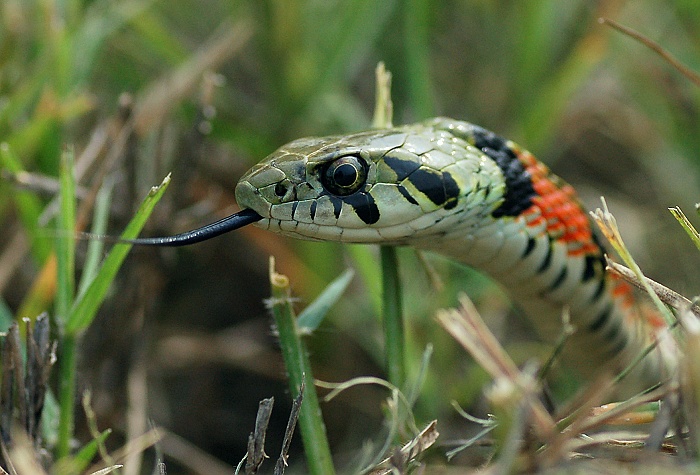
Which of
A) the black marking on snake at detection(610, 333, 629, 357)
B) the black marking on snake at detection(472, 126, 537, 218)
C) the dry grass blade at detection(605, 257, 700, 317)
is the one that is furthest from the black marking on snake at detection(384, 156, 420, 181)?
the black marking on snake at detection(610, 333, 629, 357)

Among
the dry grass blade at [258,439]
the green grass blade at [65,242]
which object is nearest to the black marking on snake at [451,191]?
the dry grass blade at [258,439]

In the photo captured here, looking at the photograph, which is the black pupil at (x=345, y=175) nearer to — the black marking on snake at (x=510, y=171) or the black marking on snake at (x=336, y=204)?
the black marking on snake at (x=336, y=204)

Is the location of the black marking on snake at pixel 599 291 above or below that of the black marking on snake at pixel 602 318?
above

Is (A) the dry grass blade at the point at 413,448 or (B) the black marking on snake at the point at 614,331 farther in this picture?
(B) the black marking on snake at the point at 614,331

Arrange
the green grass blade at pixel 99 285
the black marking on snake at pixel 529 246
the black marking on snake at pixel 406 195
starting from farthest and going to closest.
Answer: the black marking on snake at pixel 529 246
the black marking on snake at pixel 406 195
the green grass blade at pixel 99 285

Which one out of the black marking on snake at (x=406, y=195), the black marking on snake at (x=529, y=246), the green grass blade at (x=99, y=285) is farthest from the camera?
the black marking on snake at (x=529, y=246)

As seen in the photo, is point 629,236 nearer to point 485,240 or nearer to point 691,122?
point 691,122

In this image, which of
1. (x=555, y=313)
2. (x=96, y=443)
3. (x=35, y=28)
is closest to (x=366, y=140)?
(x=555, y=313)
